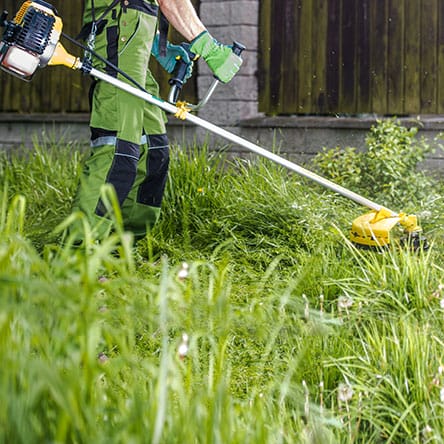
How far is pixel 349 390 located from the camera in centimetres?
237

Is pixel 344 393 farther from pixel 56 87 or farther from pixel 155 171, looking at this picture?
pixel 56 87

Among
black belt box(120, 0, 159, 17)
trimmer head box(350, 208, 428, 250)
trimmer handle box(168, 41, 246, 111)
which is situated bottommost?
trimmer head box(350, 208, 428, 250)

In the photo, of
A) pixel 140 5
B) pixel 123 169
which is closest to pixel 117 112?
pixel 123 169

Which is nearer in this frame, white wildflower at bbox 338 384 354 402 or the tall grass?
the tall grass

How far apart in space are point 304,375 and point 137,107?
6.09ft

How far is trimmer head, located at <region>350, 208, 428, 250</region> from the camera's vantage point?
4.20 metres

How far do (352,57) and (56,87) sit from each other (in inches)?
106

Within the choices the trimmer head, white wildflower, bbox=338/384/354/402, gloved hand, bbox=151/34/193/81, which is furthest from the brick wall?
white wildflower, bbox=338/384/354/402

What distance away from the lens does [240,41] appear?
6.98m

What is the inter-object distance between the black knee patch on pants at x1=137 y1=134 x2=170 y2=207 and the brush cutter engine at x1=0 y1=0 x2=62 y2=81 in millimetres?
837

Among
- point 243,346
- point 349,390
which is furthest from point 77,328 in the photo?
point 243,346

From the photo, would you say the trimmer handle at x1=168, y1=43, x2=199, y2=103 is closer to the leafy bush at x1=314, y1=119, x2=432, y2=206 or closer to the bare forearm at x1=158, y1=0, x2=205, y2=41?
the bare forearm at x1=158, y1=0, x2=205, y2=41

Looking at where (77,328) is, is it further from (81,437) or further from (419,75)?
(419,75)

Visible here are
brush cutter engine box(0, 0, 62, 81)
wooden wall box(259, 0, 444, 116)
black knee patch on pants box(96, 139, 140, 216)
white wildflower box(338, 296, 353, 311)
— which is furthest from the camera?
wooden wall box(259, 0, 444, 116)
